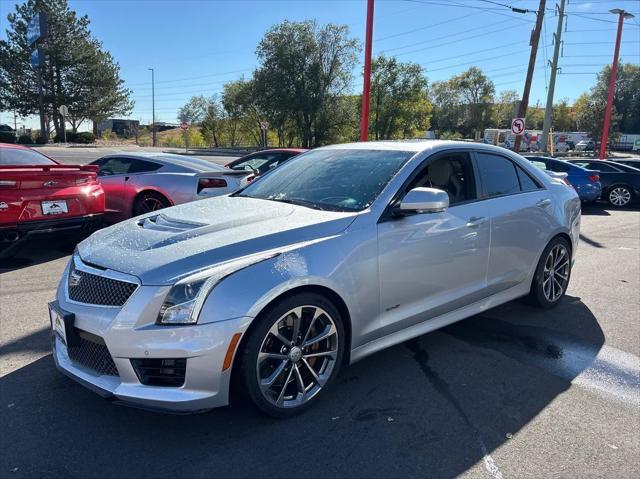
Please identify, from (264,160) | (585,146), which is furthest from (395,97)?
(264,160)

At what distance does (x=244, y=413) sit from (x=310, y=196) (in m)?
1.60

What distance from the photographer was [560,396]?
3.47 meters

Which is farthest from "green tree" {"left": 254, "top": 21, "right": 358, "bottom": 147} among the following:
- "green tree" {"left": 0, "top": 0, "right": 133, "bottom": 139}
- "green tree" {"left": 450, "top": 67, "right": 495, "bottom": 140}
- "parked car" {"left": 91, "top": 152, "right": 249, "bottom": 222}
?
"green tree" {"left": 450, "top": 67, "right": 495, "bottom": 140}

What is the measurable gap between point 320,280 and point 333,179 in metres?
1.19

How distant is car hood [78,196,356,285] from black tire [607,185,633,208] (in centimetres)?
1504

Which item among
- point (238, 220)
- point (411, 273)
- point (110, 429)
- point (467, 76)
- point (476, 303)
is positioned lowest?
point (110, 429)

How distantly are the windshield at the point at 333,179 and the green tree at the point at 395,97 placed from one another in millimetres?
44192

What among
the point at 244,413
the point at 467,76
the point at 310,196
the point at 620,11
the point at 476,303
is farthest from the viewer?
the point at 467,76

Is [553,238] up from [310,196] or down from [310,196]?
down

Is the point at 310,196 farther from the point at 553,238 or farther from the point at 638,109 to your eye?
the point at 638,109

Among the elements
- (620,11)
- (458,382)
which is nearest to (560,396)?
(458,382)

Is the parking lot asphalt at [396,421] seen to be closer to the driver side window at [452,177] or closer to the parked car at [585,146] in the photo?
Result: the driver side window at [452,177]

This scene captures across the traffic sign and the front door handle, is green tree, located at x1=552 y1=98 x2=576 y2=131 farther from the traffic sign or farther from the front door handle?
the front door handle

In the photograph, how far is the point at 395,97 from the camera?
48.6 metres
